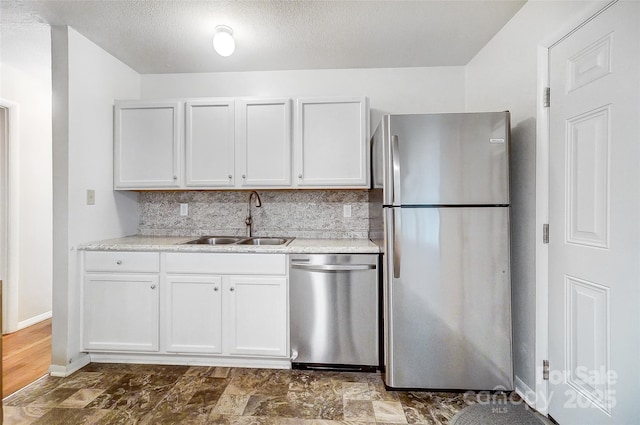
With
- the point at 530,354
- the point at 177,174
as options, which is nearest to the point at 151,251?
the point at 177,174

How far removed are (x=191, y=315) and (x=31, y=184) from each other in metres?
2.33

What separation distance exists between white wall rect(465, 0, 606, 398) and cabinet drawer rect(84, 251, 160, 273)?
2548 millimetres

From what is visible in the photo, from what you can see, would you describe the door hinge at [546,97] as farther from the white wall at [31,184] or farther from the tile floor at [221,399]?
the white wall at [31,184]

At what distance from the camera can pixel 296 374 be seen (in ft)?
6.95

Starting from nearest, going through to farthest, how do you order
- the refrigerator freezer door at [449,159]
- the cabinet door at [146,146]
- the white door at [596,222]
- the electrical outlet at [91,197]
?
the white door at [596,222], the refrigerator freezer door at [449,159], the electrical outlet at [91,197], the cabinet door at [146,146]

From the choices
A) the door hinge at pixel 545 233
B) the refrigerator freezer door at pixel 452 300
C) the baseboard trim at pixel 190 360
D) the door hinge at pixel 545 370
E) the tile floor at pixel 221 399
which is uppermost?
the door hinge at pixel 545 233

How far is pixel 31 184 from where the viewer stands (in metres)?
2.99

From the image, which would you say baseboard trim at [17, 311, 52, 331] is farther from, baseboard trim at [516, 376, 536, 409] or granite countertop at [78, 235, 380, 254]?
baseboard trim at [516, 376, 536, 409]

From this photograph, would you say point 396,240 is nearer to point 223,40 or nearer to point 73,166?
point 223,40

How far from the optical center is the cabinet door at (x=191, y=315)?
2168 mm

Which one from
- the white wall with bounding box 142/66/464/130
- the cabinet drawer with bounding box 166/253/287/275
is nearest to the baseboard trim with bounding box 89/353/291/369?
the cabinet drawer with bounding box 166/253/287/275

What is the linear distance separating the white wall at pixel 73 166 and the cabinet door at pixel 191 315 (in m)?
0.67

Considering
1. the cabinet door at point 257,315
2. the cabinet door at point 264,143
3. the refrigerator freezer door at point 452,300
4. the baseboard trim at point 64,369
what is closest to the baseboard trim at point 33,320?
the baseboard trim at point 64,369

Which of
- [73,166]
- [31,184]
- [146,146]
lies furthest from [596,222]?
[31,184]
